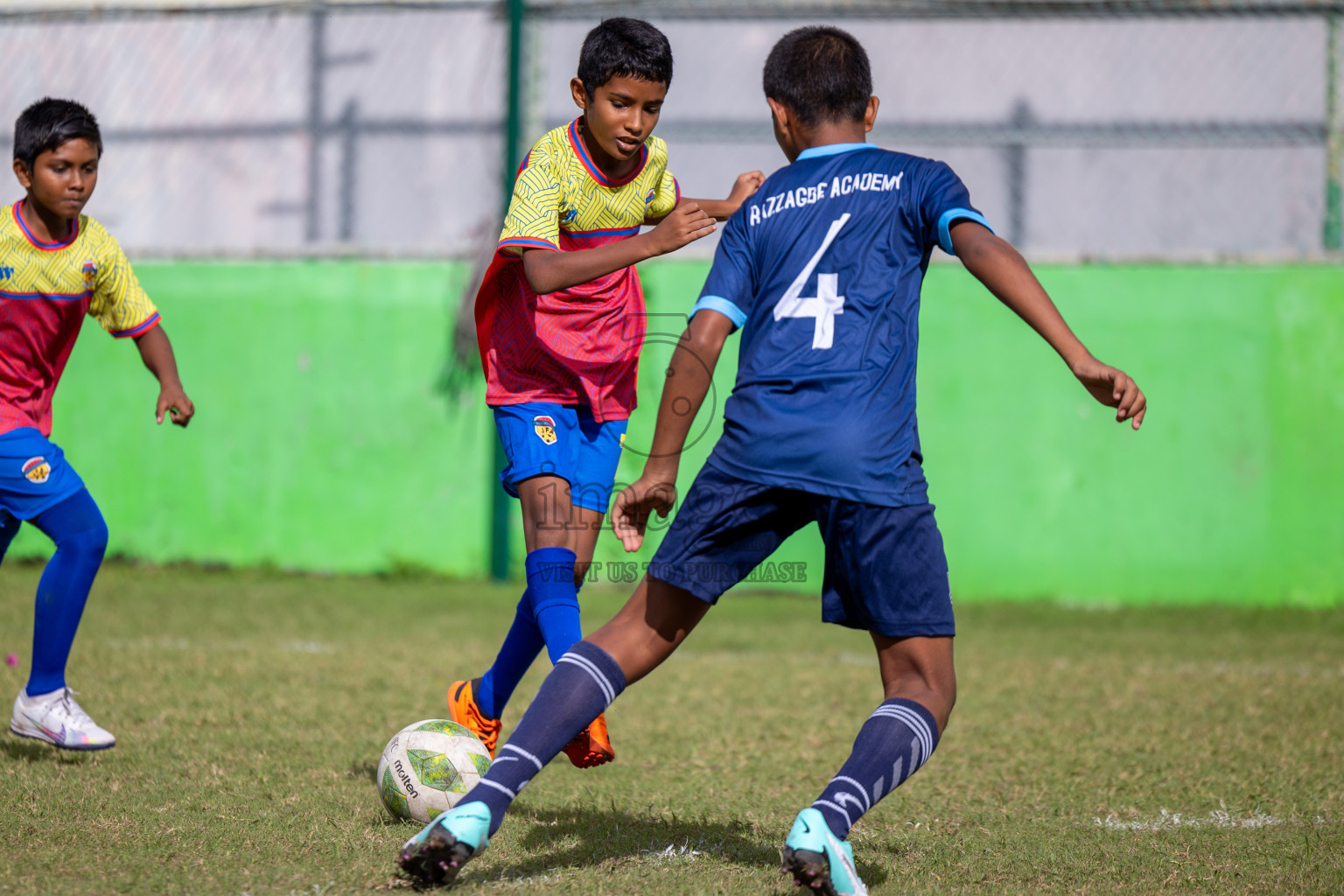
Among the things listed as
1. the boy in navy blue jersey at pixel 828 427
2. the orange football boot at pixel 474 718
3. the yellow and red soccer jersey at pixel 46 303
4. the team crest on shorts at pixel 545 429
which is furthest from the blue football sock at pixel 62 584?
the boy in navy blue jersey at pixel 828 427

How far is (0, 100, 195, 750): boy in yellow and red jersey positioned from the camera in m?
3.79

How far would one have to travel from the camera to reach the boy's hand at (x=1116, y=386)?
2484 millimetres

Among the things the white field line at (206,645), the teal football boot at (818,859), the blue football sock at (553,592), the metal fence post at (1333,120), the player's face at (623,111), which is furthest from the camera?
the metal fence post at (1333,120)

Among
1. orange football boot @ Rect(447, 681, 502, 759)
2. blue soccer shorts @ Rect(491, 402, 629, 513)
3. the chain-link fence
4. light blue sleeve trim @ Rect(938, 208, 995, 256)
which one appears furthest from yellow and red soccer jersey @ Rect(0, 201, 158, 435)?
the chain-link fence

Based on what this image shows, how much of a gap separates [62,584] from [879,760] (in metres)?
2.64

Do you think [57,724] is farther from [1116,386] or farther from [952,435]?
[952,435]

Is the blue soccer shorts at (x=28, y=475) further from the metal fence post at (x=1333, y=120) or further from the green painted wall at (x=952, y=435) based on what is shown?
the metal fence post at (x=1333, y=120)

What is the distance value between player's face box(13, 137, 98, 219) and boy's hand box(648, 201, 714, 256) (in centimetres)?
194

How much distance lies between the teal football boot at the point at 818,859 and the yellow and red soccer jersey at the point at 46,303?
9.17 ft


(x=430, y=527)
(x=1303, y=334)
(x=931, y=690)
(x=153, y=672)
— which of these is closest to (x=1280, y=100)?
(x=1303, y=334)

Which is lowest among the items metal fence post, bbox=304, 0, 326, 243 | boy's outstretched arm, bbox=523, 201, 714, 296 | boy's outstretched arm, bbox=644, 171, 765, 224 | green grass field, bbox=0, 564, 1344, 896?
green grass field, bbox=0, 564, 1344, 896

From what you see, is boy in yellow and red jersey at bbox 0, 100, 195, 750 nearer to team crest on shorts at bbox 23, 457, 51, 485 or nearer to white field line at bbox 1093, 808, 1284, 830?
team crest on shorts at bbox 23, 457, 51, 485

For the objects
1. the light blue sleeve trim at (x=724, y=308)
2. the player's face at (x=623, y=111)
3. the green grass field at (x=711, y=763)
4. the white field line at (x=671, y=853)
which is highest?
the player's face at (x=623, y=111)

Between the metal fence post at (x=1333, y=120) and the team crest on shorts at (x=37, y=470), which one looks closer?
the team crest on shorts at (x=37, y=470)
